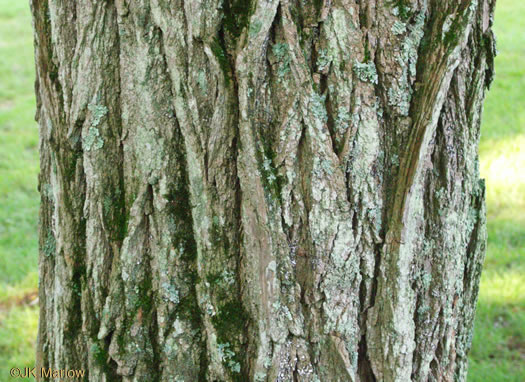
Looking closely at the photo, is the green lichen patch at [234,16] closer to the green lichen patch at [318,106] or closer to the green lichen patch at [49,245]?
the green lichen patch at [318,106]

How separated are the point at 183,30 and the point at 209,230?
1.76 ft

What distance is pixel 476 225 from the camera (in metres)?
1.99

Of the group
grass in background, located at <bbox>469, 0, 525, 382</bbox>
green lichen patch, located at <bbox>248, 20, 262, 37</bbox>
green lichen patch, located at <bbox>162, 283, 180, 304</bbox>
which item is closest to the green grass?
grass in background, located at <bbox>469, 0, 525, 382</bbox>

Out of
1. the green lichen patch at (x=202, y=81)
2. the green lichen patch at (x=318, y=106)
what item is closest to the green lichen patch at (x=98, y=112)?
the green lichen patch at (x=202, y=81)

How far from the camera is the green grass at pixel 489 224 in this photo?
3322 millimetres

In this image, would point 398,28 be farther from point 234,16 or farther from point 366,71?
point 234,16

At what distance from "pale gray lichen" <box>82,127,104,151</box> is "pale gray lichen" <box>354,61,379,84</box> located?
727 millimetres

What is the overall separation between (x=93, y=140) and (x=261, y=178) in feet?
1.62

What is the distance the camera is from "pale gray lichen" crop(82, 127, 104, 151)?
1.76 metres

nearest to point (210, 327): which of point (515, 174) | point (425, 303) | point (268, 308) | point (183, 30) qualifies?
point (268, 308)

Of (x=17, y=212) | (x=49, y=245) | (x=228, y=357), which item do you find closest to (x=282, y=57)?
(x=228, y=357)

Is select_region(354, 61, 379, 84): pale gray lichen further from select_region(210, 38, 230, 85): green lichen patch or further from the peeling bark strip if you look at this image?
select_region(210, 38, 230, 85): green lichen patch

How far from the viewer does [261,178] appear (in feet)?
5.46

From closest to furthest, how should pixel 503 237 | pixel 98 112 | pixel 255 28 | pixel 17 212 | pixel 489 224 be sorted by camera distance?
1. pixel 255 28
2. pixel 98 112
3. pixel 503 237
4. pixel 489 224
5. pixel 17 212
